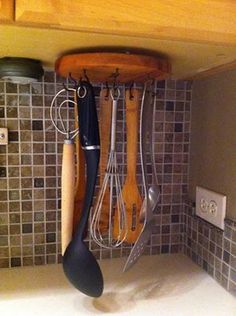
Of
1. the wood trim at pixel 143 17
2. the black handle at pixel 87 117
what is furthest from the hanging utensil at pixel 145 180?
the wood trim at pixel 143 17

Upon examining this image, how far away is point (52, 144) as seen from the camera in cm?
94

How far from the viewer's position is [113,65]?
0.64 metres

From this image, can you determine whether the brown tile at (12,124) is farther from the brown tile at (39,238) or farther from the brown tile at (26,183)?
the brown tile at (39,238)

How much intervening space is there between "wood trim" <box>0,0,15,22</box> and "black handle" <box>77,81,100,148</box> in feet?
0.83

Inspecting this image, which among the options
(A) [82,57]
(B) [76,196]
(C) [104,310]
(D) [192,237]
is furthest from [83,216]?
(D) [192,237]

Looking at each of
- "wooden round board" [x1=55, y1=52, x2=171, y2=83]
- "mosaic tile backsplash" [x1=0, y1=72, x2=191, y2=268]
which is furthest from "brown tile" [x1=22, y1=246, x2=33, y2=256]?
"wooden round board" [x1=55, y1=52, x2=171, y2=83]

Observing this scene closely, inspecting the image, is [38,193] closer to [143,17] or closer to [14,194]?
[14,194]

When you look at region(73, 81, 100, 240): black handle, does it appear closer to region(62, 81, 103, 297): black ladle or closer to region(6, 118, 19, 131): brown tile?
region(62, 81, 103, 297): black ladle

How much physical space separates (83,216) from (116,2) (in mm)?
434

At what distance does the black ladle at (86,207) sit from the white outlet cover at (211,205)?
0.35 m

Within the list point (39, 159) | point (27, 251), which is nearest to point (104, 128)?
point (39, 159)

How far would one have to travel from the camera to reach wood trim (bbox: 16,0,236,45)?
0.49 metres

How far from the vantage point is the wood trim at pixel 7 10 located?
18.8 inches

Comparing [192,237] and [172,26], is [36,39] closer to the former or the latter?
[172,26]
